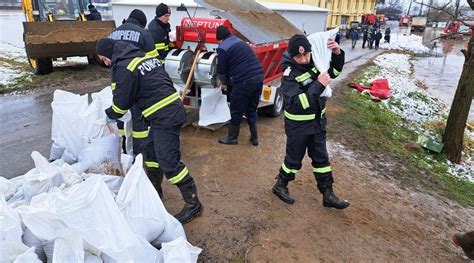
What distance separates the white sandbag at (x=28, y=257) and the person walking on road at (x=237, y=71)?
313 cm

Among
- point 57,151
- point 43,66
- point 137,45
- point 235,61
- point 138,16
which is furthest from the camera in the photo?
point 43,66

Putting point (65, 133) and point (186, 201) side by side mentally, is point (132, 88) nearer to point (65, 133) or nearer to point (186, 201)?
point (186, 201)

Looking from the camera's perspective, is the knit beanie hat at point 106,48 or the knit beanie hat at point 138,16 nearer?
the knit beanie hat at point 106,48

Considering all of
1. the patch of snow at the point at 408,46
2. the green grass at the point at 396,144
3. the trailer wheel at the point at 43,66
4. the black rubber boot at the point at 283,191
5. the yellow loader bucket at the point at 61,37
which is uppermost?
the yellow loader bucket at the point at 61,37

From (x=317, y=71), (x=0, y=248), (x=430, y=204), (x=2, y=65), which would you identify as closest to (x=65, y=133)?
(x=0, y=248)

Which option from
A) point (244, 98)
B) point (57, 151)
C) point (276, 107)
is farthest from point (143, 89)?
point (276, 107)

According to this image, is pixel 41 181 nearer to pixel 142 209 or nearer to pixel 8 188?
pixel 8 188

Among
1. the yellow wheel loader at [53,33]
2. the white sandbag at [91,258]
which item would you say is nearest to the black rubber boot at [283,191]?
the white sandbag at [91,258]

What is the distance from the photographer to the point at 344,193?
395 cm

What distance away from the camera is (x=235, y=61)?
455cm

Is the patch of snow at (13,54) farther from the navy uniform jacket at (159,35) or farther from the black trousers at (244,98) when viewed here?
the black trousers at (244,98)

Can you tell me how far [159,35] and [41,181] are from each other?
9.13ft

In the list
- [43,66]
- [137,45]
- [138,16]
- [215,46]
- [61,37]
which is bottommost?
[43,66]

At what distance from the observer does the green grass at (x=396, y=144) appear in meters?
5.02
